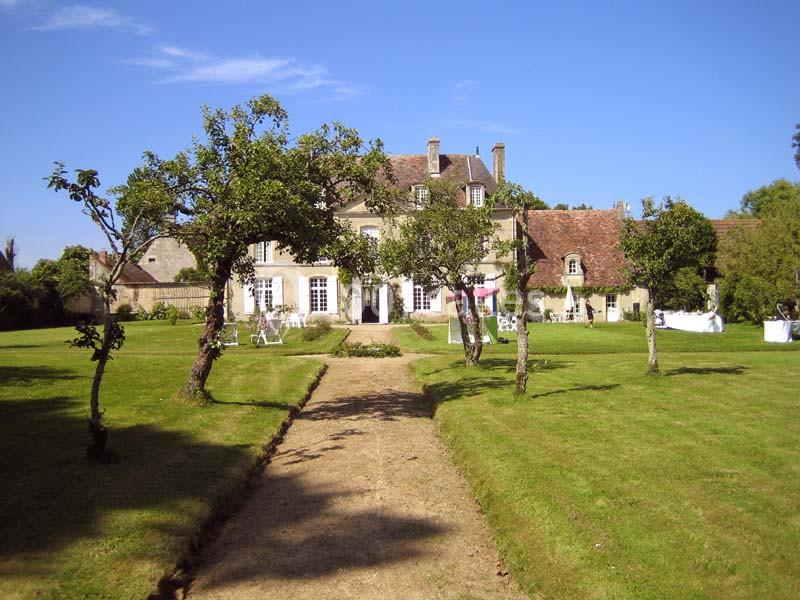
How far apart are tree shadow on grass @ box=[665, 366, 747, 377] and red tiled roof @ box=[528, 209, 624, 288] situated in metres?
21.6

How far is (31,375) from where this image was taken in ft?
46.7

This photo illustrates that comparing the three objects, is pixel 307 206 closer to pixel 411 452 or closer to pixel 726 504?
pixel 411 452

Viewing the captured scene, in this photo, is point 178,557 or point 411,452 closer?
point 178,557

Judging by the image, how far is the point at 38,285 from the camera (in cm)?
4006

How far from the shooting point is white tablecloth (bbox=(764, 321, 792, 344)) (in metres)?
23.5

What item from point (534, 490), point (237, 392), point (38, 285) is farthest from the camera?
point (38, 285)

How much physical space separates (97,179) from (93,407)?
8.25 feet

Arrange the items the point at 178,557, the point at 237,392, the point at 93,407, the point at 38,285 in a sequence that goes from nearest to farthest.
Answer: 1. the point at 178,557
2. the point at 93,407
3. the point at 237,392
4. the point at 38,285

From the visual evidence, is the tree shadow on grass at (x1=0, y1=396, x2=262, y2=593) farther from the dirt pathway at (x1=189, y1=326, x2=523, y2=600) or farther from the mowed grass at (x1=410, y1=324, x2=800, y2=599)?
the mowed grass at (x1=410, y1=324, x2=800, y2=599)

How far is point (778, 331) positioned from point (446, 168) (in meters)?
19.9

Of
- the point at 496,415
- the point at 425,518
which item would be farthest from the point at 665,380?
the point at 425,518

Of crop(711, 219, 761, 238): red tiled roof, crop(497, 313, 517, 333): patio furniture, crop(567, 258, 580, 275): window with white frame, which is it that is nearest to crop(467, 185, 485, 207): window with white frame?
crop(567, 258, 580, 275): window with white frame

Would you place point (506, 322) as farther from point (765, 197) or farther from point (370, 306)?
point (765, 197)

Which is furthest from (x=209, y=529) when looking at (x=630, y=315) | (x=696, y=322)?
(x=630, y=315)
